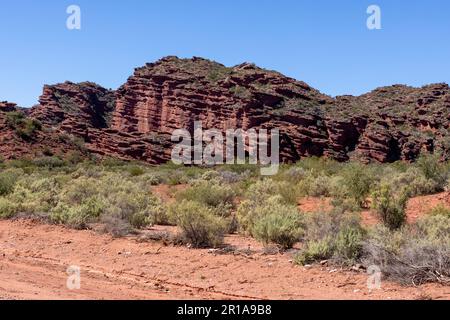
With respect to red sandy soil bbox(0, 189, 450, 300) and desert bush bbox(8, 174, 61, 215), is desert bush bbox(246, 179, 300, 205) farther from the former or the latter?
desert bush bbox(8, 174, 61, 215)

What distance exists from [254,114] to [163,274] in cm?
6191

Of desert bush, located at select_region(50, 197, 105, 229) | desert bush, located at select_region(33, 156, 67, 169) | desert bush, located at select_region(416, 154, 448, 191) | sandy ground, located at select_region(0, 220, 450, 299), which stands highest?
desert bush, located at select_region(33, 156, 67, 169)

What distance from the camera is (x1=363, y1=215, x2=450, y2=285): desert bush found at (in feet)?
23.1

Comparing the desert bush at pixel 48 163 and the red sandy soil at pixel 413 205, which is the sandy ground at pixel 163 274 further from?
the desert bush at pixel 48 163

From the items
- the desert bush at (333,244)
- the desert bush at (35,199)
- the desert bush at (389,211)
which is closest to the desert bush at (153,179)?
the desert bush at (35,199)

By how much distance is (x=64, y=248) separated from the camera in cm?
1034

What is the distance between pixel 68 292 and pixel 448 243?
19.5 feet

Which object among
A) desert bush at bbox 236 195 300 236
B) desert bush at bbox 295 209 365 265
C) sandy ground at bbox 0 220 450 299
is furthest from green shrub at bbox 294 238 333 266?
desert bush at bbox 236 195 300 236

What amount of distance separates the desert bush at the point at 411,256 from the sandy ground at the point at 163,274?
0.80 feet

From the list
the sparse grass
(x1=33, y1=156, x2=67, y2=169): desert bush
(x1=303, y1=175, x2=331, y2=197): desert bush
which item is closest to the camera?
the sparse grass

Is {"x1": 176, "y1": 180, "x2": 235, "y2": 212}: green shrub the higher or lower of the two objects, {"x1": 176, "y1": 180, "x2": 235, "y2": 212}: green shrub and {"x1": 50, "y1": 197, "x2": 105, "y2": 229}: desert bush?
the higher

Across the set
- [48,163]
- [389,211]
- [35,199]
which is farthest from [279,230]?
[48,163]

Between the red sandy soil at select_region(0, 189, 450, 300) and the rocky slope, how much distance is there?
44.9 metres
